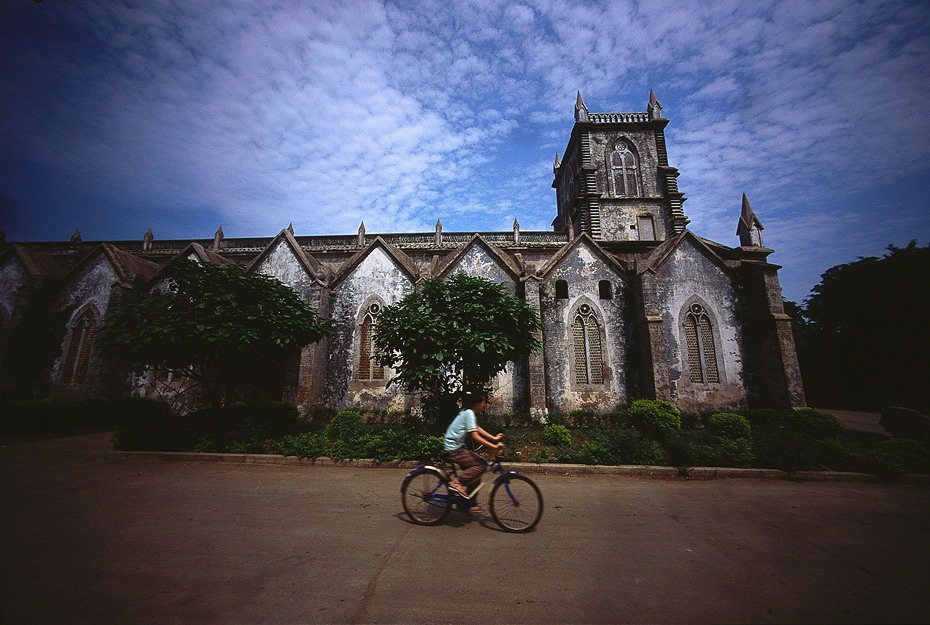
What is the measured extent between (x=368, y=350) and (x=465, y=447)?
12.2 m

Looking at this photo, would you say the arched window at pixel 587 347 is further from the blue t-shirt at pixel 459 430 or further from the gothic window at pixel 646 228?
the gothic window at pixel 646 228

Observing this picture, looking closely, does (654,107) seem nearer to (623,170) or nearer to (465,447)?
(623,170)

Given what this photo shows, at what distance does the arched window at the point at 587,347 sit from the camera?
636 inches

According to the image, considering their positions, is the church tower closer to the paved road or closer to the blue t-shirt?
the paved road

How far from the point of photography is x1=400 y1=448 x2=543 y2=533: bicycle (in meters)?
5.52

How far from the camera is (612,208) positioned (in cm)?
3238

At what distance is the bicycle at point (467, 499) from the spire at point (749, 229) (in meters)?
20.9

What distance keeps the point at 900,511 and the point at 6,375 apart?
32.2 metres

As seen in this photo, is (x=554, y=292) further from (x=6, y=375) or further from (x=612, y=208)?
(x=6, y=375)

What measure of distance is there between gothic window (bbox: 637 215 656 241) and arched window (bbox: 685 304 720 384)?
17424mm

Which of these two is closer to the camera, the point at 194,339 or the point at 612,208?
the point at 194,339

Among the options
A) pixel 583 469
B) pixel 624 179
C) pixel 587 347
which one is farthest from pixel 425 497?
pixel 624 179

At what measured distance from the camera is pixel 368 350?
675 inches

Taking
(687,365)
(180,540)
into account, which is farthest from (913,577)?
(687,365)
